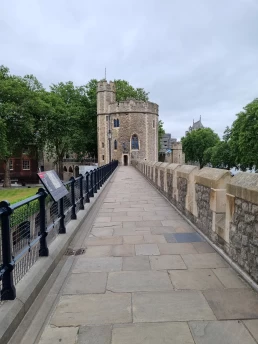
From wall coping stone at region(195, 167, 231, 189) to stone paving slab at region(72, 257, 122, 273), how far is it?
1.98 m

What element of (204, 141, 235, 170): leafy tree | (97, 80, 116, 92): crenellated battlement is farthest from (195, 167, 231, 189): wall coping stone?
(97, 80, 116, 92): crenellated battlement

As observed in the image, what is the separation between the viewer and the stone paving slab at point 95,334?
2252 millimetres

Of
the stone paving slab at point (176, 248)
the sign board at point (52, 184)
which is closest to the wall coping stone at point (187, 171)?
the stone paving slab at point (176, 248)

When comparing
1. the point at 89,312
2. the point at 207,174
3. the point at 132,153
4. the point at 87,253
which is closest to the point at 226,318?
the point at 89,312

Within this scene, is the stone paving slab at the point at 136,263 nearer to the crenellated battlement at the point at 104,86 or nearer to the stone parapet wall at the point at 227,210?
the stone parapet wall at the point at 227,210

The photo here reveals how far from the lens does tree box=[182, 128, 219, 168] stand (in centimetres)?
6456

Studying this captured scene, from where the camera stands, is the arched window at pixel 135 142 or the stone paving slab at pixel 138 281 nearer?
the stone paving slab at pixel 138 281

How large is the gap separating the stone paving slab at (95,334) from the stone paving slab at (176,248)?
209cm

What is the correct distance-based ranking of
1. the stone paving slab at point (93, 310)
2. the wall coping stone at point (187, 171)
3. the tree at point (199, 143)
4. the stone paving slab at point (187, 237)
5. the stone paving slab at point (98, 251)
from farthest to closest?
the tree at point (199, 143), the wall coping stone at point (187, 171), the stone paving slab at point (187, 237), the stone paving slab at point (98, 251), the stone paving slab at point (93, 310)

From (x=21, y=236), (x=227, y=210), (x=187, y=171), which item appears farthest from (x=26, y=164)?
(x=227, y=210)

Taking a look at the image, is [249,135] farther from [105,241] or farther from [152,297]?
[152,297]

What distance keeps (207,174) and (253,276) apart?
7.29ft

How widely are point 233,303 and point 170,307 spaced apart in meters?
0.67

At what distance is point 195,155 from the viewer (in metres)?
67.1
